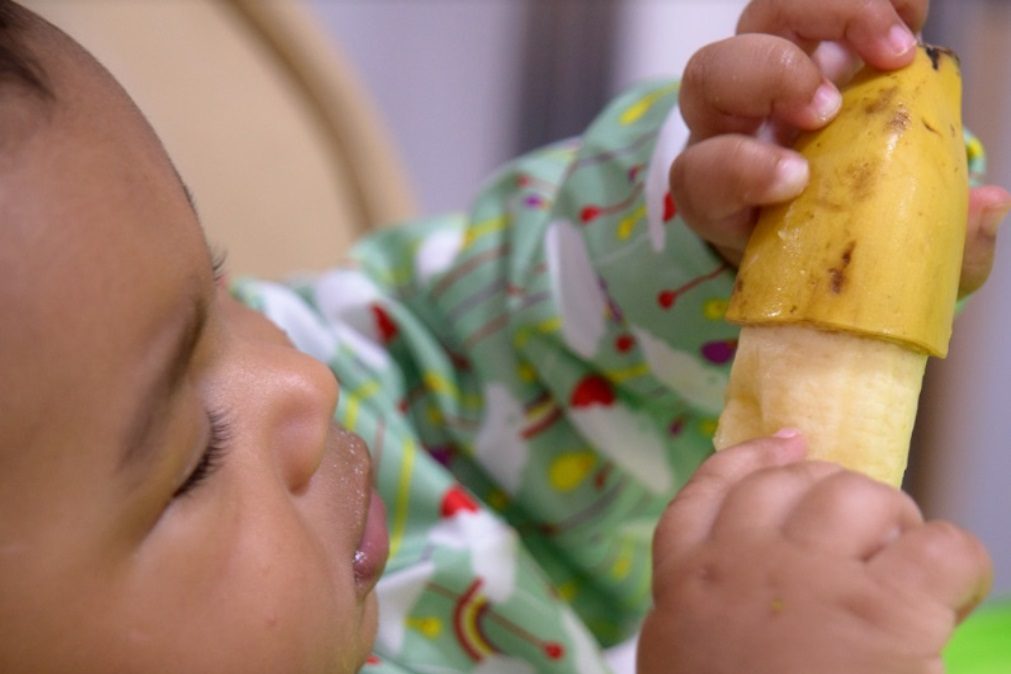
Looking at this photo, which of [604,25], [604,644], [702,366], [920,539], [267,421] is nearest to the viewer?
[920,539]

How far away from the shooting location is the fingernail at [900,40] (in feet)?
1.43

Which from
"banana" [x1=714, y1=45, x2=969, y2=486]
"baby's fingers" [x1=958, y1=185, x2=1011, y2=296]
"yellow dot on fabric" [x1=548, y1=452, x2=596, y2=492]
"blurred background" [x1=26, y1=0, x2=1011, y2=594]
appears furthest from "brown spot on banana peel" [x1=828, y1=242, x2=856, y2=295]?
"blurred background" [x1=26, y1=0, x2=1011, y2=594]

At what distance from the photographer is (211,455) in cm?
43

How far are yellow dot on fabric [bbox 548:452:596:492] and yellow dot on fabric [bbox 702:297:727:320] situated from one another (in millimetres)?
151

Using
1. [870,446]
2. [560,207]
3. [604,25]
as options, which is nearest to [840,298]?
[870,446]

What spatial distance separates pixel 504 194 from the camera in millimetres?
784

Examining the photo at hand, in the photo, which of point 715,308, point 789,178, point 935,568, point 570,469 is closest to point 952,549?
point 935,568

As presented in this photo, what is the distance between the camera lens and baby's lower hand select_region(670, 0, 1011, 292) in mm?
441

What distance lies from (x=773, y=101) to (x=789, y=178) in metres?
0.05

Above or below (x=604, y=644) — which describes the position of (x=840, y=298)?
above

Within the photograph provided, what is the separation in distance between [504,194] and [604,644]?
A: 307 mm

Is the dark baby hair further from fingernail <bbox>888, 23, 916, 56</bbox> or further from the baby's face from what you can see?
fingernail <bbox>888, 23, 916, 56</bbox>

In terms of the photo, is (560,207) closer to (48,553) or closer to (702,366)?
(702,366)

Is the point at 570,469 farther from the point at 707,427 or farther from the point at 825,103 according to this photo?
the point at 825,103
